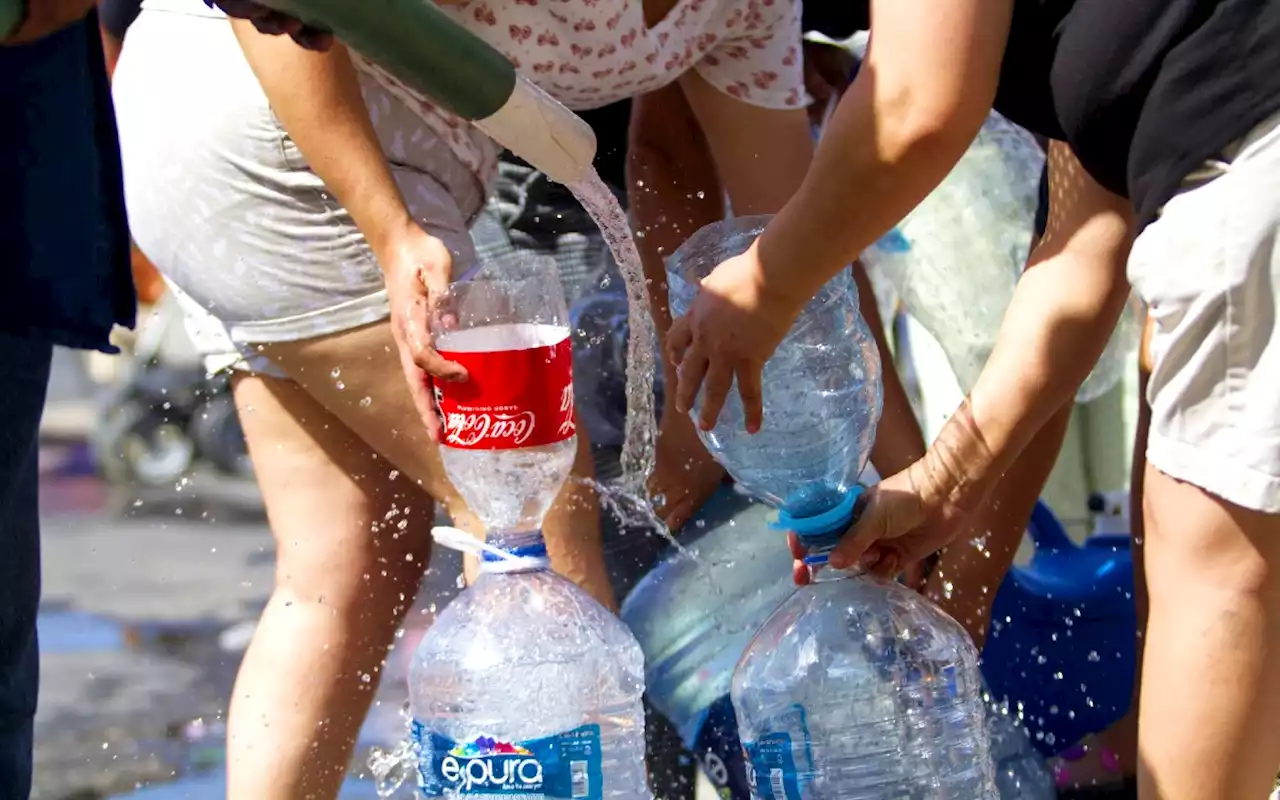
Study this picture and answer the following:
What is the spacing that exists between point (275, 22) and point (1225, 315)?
2.94 feet

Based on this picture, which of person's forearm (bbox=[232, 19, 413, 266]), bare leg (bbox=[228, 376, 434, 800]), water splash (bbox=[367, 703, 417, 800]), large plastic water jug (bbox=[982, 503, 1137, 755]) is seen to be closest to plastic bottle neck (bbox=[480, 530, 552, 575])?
person's forearm (bbox=[232, 19, 413, 266])

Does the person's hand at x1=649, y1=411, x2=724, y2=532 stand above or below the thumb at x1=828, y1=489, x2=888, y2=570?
below

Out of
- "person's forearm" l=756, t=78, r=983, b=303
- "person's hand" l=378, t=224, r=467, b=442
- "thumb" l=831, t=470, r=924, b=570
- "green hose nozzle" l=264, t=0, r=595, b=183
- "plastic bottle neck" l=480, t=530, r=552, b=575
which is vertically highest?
"green hose nozzle" l=264, t=0, r=595, b=183

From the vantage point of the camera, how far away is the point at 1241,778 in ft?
5.31

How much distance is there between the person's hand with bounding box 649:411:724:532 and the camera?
232 cm

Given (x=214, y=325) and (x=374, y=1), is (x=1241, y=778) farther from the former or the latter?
(x=214, y=325)

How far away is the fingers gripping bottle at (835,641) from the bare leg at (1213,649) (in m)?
0.29

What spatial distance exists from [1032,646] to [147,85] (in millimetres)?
1428

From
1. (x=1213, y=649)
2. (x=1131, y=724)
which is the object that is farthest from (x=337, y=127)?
(x=1131, y=724)

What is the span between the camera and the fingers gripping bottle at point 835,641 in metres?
1.83

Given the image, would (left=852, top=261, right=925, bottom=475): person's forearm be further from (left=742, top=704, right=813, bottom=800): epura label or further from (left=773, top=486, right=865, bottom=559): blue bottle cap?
(left=742, top=704, right=813, bottom=800): epura label

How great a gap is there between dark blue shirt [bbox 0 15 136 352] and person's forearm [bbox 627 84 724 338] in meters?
0.75

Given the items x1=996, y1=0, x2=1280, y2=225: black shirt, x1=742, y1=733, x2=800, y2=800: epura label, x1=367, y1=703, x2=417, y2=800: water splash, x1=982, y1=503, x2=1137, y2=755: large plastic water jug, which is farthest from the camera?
x1=367, y1=703, x2=417, y2=800: water splash

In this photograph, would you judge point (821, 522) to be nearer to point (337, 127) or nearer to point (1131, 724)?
point (337, 127)
